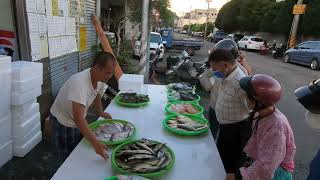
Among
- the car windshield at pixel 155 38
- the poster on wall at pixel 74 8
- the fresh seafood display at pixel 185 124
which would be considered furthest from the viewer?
the car windshield at pixel 155 38

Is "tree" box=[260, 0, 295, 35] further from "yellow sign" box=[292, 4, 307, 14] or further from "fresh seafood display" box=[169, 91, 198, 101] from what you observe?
"fresh seafood display" box=[169, 91, 198, 101]

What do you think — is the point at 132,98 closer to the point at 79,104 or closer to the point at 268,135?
the point at 79,104

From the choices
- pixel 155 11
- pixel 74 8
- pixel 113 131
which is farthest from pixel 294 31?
pixel 113 131

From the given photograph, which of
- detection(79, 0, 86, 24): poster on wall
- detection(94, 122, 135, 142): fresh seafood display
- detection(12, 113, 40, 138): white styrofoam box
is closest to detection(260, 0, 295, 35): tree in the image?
detection(79, 0, 86, 24): poster on wall

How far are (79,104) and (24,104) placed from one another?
208 cm

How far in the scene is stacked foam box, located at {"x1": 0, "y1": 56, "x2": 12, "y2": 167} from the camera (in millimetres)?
3403

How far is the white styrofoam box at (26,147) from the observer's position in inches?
156

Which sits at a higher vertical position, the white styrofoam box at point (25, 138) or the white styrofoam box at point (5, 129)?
the white styrofoam box at point (5, 129)

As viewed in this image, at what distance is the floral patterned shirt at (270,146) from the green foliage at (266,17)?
76.5 feet

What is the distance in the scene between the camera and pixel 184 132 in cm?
274

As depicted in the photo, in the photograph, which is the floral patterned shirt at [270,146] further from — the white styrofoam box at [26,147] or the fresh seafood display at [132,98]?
the white styrofoam box at [26,147]

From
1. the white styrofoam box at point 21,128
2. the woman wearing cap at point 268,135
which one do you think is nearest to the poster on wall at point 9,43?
the white styrofoam box at point 21,128

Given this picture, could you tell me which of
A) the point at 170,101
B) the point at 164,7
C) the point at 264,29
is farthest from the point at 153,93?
the point at 264,29

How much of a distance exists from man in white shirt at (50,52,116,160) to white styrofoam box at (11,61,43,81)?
3.94 ft
